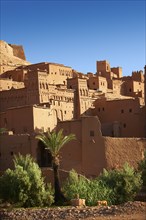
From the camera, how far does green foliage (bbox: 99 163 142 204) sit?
97.1 ft

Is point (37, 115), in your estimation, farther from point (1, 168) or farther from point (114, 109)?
point (114, 109)

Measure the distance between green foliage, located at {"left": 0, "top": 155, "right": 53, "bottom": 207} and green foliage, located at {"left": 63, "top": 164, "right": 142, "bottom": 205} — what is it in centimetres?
134

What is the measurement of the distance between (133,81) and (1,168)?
23.5m

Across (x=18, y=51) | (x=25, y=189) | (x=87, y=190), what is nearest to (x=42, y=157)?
(x=25, y=189)

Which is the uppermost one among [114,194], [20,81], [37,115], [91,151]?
[20,81]

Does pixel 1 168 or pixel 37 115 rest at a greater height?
pixel 37 115

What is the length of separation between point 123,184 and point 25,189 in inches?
214

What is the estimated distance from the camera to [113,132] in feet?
130

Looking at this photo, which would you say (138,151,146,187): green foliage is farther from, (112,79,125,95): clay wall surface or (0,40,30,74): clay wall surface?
(0,40,30,74): clay wall surface

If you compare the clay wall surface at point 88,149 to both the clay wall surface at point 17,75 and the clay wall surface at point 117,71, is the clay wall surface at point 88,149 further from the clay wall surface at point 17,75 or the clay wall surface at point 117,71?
the clay wall surface at point 117,71

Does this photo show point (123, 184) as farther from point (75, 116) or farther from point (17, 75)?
point (17, 75)

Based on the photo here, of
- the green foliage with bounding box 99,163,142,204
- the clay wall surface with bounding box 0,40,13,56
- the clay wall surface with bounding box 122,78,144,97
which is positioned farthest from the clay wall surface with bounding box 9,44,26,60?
the green foliage with bounding box 99,163,142,204

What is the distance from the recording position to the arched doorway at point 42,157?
35.6 m

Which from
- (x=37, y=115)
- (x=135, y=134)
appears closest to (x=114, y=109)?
(x=135, y=134)
